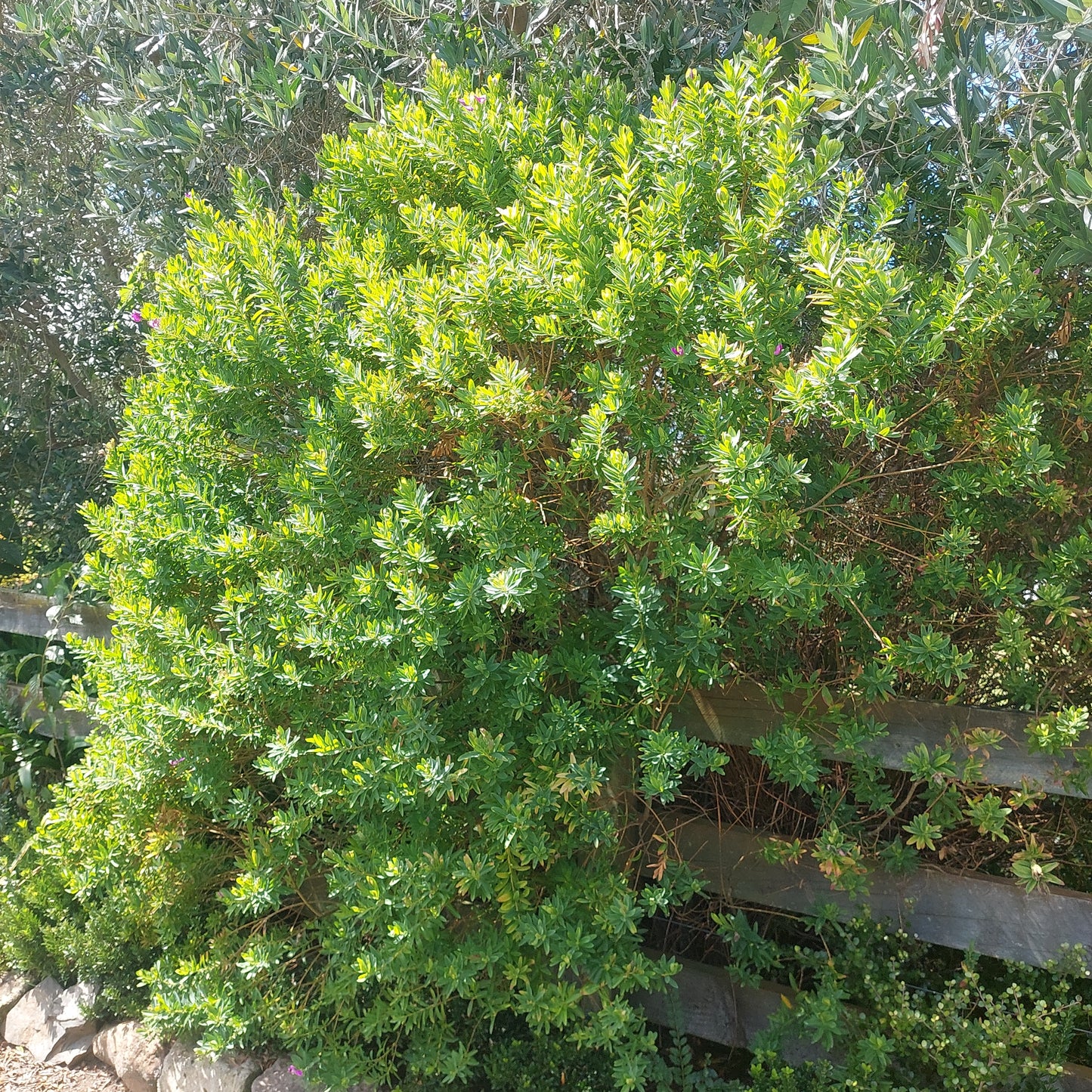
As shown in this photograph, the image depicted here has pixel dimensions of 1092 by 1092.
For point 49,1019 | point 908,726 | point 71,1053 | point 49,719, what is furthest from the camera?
point 49,719

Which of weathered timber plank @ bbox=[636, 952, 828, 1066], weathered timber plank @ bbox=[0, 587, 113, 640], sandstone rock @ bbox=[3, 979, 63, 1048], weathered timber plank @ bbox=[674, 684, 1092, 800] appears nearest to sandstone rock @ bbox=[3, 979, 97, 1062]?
sandstone rock @ bbox=[3, 979, 63, 1048]

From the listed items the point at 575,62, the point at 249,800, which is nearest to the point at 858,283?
the point at 575,62

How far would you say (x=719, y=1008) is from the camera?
2850mm

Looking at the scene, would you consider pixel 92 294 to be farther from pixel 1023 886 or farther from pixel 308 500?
pixel 1023 886

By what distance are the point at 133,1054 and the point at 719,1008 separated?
2075 millimetres

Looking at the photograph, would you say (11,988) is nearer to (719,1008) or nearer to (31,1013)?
(31,1013)

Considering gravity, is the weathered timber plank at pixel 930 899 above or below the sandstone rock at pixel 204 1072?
above

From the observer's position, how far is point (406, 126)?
264cm

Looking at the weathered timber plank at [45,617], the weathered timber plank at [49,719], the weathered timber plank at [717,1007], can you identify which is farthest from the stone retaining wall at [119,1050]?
the weathered timber plank at [45,617]

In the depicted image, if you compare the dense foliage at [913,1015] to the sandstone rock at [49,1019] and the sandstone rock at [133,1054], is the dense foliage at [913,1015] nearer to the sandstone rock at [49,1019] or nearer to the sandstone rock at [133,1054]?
the sandstone rock at [133,1054]

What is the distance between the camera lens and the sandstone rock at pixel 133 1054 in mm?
3211

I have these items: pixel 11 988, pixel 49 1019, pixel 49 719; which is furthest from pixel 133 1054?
pixel 49 719

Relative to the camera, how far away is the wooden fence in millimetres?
2418

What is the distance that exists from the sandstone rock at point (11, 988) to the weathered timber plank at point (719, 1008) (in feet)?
8.48
